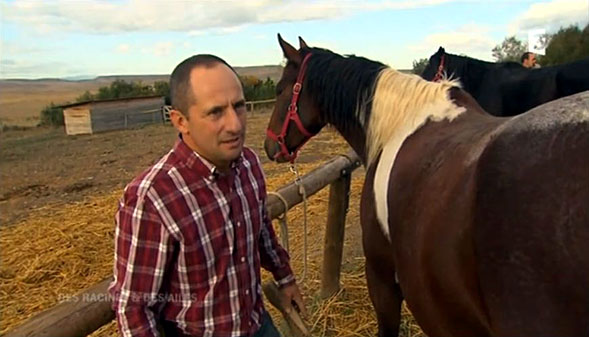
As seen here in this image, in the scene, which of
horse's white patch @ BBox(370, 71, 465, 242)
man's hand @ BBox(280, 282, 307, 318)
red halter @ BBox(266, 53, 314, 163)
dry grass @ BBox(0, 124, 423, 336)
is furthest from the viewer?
dry grass @ BBox(0, 124, 423, 336)

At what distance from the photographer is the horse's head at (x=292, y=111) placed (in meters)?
3.18

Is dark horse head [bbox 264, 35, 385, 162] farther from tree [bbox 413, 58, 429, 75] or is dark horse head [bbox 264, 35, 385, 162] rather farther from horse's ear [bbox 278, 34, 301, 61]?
tree [bbox 413, 58, 429, 75]

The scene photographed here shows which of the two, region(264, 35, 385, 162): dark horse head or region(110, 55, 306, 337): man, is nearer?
region(110, 55, 306, 337): man

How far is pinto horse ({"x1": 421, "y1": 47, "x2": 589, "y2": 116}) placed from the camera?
553 centimetres

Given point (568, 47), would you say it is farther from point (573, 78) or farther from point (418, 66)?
point (573, 78)

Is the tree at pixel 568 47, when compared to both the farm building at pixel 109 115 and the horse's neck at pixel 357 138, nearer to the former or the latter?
the farm building at pixel 109 115

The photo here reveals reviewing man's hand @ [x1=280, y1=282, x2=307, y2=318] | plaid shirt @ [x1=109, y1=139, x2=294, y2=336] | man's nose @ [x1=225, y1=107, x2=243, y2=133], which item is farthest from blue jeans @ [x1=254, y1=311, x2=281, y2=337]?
man's nose @ [x1=225, y1=107, x2=243, y2=133]

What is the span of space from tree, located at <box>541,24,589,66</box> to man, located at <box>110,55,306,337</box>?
28390mm

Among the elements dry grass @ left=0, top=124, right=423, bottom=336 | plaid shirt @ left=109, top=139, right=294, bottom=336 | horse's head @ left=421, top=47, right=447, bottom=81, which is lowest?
dry grass @ left=0, top=124, right=423, bottom=336

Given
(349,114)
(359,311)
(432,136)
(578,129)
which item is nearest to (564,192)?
(578,129)

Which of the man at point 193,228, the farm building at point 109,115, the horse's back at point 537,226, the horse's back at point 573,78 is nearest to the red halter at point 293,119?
the man at point 193,228

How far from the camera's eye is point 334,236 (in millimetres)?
3760

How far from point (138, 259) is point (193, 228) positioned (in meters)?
0.16

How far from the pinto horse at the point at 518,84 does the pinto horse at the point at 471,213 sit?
3.30 m
